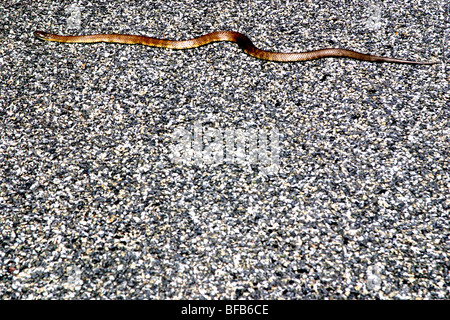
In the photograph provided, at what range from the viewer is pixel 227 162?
3.52 metres

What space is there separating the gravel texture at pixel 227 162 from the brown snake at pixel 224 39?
73 mm

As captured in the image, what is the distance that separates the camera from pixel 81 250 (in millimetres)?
2914

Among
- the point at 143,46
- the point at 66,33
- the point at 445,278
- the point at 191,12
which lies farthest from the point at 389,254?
the point at 66,33

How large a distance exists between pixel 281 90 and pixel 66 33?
2.70m
